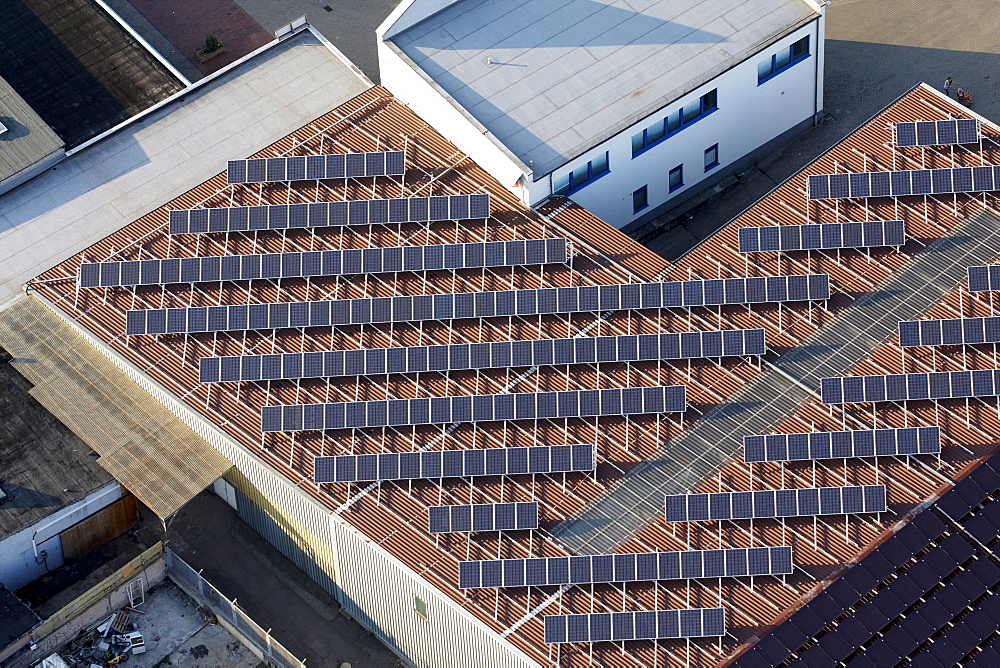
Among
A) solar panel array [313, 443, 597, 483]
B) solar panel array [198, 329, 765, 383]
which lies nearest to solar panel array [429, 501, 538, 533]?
solar panel array [313, 443, 597, 483]

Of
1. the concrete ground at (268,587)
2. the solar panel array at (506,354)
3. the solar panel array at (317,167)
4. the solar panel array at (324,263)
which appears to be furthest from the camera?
the solar panel array at (317,167)

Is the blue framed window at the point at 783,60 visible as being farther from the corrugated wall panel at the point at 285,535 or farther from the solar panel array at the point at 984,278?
the corrugated wall panel at the point at 285,535

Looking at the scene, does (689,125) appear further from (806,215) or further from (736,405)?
(736,405)

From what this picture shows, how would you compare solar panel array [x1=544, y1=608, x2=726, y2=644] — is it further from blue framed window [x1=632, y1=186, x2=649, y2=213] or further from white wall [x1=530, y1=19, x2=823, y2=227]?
blue framed window [x1=632, y1=186, x2=649, y2=213]

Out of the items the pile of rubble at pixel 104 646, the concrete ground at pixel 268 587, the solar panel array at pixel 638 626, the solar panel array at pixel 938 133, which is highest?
the solar panel array at pixel 938 133

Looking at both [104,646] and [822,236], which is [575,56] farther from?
[104,646]

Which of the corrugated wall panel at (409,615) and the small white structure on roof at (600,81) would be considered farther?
the small white structure on roof at (600,81)

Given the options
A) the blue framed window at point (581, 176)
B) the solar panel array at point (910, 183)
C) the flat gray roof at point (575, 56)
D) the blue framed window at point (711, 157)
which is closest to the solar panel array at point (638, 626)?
the flat gray roof at point (575, 56)

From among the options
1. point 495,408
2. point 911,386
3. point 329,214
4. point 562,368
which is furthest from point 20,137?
point 911,386
